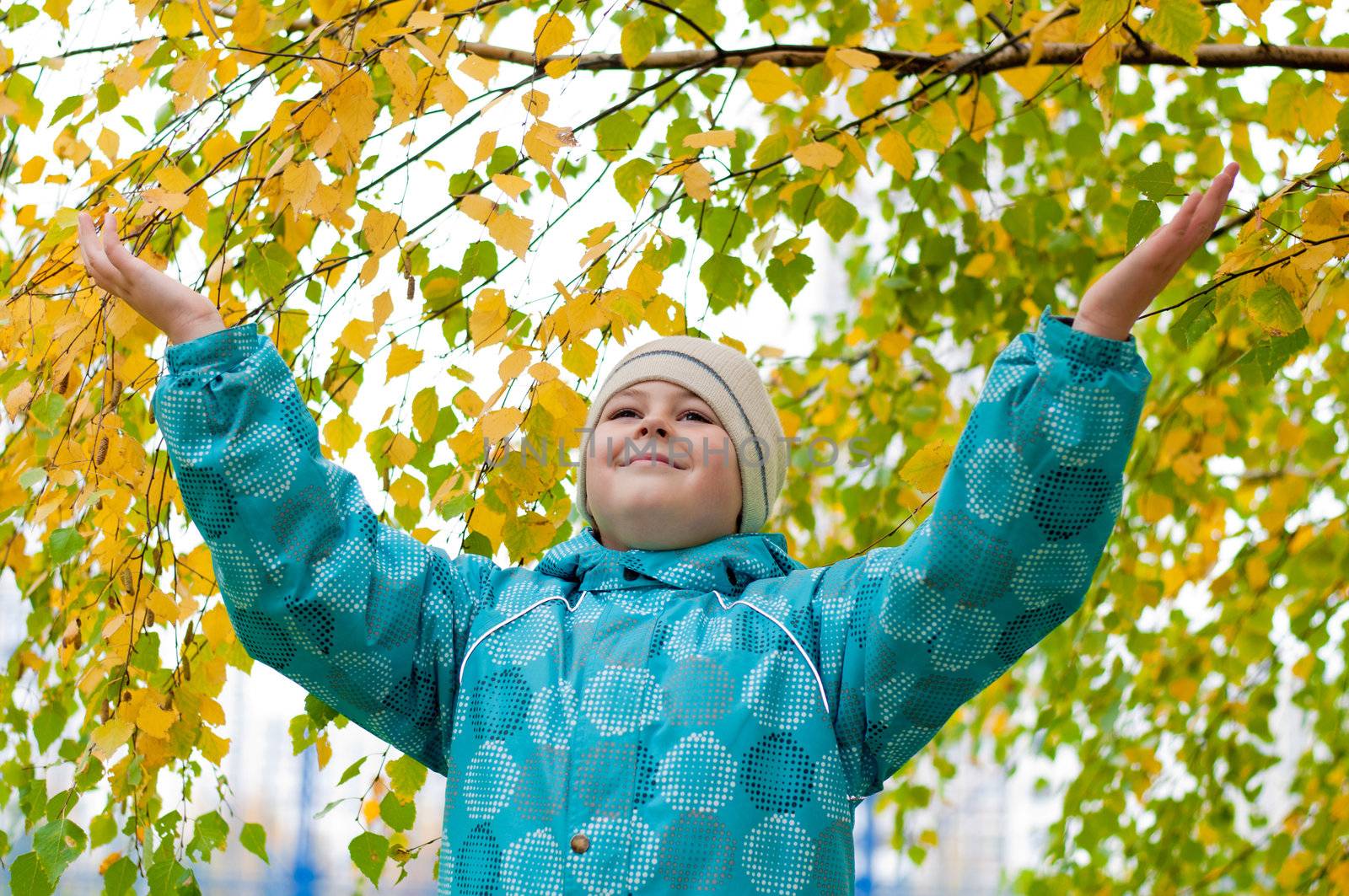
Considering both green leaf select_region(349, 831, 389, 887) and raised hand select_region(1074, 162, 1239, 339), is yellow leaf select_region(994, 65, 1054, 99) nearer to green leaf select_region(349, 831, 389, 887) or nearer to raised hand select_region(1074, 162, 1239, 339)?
raised hand select_region(1074, 162, 1239, 339)

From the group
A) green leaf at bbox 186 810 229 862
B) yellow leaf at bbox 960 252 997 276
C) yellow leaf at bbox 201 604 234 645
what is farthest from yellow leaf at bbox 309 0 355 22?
yellow leaf at bbox 960 252 997 276

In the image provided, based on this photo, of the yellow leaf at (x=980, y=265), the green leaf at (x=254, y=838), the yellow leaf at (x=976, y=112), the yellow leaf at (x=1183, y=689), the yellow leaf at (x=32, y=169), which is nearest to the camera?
the green leaf at (x=254, y=838)

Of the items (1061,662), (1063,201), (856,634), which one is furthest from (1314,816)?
(856,634)

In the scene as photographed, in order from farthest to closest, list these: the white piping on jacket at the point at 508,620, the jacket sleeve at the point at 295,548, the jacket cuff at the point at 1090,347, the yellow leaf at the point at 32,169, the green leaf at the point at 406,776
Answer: the yellow leaf at the point at 32,169 < the green leaf at the point at 406,776 < the white piping on jacket at the point at 508,620 < the jacket sleeve at the point at 295,548 < the jacket cuff at the point at 1090,347

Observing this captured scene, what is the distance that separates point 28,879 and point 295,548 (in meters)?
0.75

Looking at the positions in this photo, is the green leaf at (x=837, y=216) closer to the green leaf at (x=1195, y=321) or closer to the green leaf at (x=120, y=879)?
the green leaf at (x=1195, y=321)

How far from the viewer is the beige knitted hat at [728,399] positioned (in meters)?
1.49

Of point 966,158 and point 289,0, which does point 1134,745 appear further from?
point 289,0

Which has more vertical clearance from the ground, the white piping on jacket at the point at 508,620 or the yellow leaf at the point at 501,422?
the yellow leaf at the point at 501,422

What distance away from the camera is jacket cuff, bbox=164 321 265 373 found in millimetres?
1202

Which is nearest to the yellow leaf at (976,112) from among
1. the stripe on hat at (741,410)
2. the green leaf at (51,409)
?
the stripe on hat at (741,410)

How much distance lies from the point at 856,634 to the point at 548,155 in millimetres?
570

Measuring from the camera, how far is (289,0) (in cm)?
203

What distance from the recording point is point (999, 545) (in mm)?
1122
